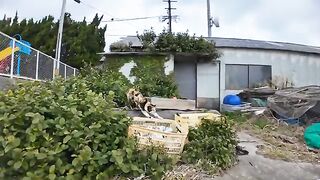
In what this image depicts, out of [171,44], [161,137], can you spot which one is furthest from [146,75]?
[161,137]

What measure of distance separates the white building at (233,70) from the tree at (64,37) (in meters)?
5.42

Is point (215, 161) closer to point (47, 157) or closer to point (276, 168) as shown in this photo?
point (276, 168)

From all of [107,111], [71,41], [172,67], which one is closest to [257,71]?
[172,67]

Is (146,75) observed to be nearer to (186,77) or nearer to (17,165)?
(186,77)

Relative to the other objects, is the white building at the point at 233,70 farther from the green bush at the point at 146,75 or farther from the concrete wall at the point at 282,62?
the green bush at the point at 146,75

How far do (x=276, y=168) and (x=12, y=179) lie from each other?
348cm

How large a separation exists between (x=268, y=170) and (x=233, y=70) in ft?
34.3

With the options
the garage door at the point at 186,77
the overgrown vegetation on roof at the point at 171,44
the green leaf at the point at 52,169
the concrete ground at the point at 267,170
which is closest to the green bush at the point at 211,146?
the concrete ground at the point at 267,170

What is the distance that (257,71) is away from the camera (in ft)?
50.6

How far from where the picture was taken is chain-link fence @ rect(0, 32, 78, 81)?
823 centimetres

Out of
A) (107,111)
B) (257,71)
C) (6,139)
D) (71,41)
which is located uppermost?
(71,41)

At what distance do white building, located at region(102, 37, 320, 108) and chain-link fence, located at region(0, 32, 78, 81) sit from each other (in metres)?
3.85

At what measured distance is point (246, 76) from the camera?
50.2ft

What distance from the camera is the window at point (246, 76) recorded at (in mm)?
15031
